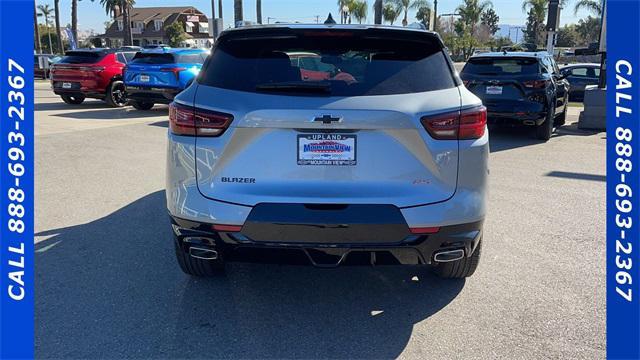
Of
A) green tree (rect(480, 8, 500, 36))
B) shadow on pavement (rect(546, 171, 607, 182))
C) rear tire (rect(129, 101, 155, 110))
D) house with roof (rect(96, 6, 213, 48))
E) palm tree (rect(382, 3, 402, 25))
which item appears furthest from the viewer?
green tree (rect(480, 8, 500, 36))

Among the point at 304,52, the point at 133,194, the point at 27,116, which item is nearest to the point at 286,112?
the point at 304,52

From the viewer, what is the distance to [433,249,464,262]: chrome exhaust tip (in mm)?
3109

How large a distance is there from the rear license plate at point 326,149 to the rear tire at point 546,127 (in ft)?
27.3

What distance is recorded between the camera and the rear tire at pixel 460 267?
12.2ft

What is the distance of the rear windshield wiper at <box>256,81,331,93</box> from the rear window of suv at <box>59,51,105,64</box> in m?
14.1

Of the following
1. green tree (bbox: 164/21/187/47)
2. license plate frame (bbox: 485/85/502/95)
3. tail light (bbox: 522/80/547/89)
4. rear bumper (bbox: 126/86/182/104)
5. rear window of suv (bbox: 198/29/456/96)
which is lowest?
rear bumper (bbox: 126/86/182/104)

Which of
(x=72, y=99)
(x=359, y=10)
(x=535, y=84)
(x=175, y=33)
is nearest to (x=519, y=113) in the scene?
(x=535, y=84)

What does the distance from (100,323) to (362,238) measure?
170cm

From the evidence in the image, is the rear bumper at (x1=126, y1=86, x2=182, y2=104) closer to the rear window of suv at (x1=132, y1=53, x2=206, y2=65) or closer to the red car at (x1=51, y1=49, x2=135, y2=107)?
the rear window of suv at (x1=132, y1=53, x2=206, y2=65)

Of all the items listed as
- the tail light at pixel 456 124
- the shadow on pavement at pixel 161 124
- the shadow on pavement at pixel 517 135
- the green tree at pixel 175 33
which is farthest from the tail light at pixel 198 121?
the green tree at pixel 175 33

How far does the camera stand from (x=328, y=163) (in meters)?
2.94

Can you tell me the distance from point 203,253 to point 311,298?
35.3 inches

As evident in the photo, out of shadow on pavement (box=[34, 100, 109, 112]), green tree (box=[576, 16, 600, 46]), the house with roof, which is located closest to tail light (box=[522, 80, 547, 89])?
shadow on pavement (box=[34, 100, 109, 112])

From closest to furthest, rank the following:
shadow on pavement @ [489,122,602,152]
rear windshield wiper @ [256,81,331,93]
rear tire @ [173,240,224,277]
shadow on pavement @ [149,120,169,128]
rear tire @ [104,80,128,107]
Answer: rear windshield wiper @ [256,81,331,93]
rear tire @ [173,240,224,277]
shadow on pavement @ [489,122,602,152]
shadow on pavement @ [149,120,169,128]
rear tire @ [104,80,128,107]
